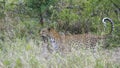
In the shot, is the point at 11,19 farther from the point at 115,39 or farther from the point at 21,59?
the point at 21,59

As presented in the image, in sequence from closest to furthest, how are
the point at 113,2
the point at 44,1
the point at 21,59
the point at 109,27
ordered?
the point at 21,59, the point at 113,2, the point at 109,27, the point at 44,1

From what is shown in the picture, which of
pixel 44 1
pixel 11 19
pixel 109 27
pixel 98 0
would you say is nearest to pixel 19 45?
pixel 98 0

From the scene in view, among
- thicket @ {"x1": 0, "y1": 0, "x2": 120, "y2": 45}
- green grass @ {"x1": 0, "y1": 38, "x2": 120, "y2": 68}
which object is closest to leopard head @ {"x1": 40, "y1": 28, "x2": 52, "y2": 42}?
thicket @ {"x1": 0, "y1": 0, "x2": 120, "y2": 45}

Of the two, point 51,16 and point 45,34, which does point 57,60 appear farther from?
point 51,16

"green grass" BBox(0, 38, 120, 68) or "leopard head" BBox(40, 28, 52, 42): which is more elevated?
"green grass" BBox(0, 38, 120, 68)

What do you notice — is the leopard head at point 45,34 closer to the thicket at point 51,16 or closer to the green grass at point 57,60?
the thicket at point 51,16

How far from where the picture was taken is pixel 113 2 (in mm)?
7805

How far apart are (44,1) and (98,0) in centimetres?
207

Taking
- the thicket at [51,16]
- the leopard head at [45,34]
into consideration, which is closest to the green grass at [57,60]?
the leopard head at [45,34]

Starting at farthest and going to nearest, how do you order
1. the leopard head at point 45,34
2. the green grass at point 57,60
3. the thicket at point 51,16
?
the thicket at point 51,16 < the leopard head at point 45,34 < the green grass at point 57,60

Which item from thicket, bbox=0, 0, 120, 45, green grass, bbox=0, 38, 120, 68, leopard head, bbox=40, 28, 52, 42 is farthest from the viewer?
thicket, bbox=0, 0, 120, 45

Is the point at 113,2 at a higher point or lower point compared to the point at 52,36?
higher

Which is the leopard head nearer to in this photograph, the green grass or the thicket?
the thicket

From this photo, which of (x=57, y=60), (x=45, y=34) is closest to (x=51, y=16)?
(x=45, y=34)
